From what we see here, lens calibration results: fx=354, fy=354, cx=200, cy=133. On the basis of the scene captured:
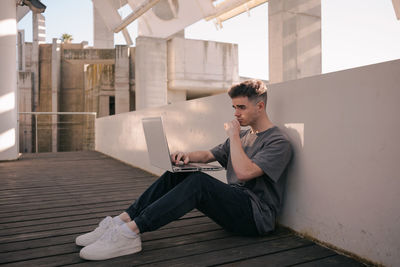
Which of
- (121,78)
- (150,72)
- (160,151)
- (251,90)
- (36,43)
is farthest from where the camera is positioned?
(36,43)

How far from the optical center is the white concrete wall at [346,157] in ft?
6.27

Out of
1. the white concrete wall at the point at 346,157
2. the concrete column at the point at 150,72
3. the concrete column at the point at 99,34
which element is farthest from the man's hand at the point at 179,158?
the concrete column at the point at 99,34

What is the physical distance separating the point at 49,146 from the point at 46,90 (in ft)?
12.0

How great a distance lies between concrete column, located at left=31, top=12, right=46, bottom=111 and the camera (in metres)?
22.0

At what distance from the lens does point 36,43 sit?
22422 mm

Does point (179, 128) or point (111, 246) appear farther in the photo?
point (179, 128)

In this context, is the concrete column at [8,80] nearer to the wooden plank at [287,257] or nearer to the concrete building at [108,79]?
the wooden plank at [287,257]

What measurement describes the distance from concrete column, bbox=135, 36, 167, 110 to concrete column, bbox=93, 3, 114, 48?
6978 mm

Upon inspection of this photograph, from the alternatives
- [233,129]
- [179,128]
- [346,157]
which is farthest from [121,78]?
[346,157]

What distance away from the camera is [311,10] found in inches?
426

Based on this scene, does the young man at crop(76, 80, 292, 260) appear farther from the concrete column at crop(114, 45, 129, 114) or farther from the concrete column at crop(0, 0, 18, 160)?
the concrete column at crop(114, 45, 129, 114)

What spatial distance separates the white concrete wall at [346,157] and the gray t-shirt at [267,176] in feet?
0.62

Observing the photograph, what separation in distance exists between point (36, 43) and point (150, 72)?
9593 millimetres

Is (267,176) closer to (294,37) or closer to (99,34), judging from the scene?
(294,37)
